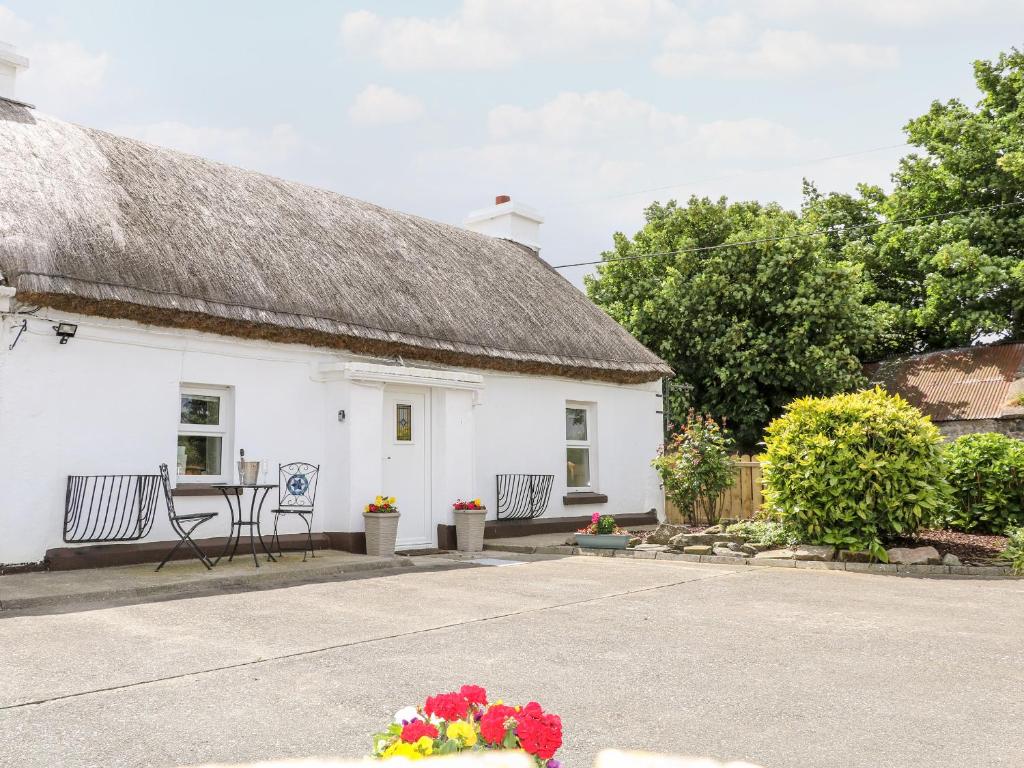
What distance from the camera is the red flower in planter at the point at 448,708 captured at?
2.75 metres

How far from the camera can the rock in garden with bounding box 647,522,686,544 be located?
1204 cm

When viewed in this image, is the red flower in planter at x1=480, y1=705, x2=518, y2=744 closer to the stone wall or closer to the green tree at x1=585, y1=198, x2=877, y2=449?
the green tree at x1=585, y1=198, x2=877, y2=449

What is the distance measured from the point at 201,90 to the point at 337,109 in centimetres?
197

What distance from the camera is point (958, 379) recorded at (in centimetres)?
2319

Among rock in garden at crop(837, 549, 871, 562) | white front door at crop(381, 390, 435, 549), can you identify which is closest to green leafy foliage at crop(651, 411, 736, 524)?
rock in garden at crop(837, 549, 871, 562)

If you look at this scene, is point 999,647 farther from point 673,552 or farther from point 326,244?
point 326,244

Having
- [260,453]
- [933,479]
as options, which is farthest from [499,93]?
[933,479]

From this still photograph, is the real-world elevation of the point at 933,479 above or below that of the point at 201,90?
below

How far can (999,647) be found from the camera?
5863mm

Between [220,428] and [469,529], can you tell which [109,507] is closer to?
[220,428]

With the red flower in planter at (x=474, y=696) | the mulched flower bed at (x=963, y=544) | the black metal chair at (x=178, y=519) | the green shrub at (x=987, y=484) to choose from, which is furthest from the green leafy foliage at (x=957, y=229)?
the red flower in planter at (x=474, y=696)

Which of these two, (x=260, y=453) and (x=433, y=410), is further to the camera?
(x=433, y=410)

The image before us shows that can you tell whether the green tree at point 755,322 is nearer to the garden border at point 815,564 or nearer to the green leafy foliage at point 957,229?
the green leafy foliage at point 957,229

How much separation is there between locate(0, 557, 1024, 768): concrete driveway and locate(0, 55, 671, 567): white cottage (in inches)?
109
